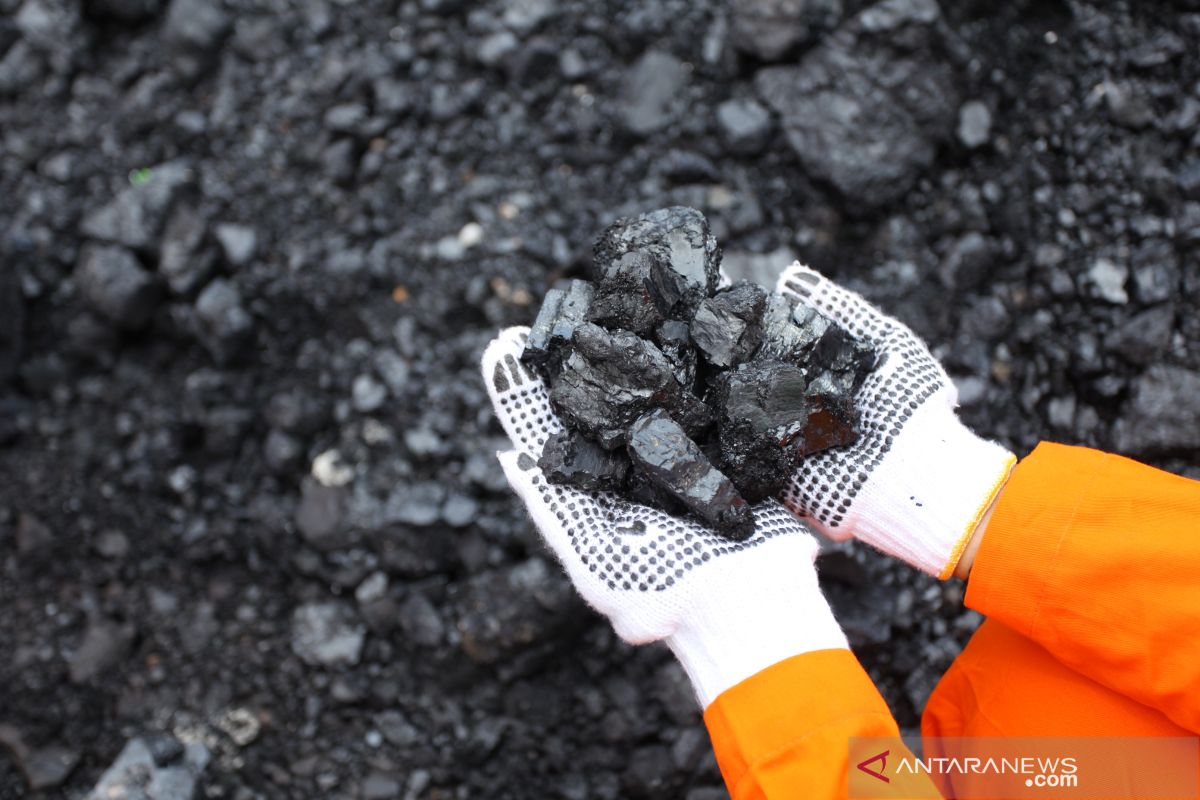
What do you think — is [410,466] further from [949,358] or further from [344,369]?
[949,358]

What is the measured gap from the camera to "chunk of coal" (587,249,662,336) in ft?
7.75

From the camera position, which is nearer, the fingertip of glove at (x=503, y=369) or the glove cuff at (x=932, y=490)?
the glove cuff at (x=932, y=490)

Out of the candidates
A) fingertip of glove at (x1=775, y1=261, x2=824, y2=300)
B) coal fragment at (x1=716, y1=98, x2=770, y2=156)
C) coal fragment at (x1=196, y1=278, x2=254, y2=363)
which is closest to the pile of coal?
fingertip of glove at (x1=775, y1=261, x2=824, y2=300)

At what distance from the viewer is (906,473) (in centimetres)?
222

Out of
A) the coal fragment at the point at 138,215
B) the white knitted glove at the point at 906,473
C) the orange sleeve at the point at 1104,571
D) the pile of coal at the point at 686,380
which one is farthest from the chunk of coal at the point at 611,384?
the coal fragment at the point at 138,215

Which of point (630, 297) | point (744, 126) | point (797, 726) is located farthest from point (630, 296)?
point (744, 126)

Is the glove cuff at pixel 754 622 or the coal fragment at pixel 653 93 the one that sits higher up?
the coal fragment at pixel 653 93

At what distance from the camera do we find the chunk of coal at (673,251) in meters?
2.42

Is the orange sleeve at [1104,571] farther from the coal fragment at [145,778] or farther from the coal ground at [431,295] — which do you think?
the coal fragment at [145,778]

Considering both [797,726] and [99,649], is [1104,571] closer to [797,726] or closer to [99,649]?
[797,726]

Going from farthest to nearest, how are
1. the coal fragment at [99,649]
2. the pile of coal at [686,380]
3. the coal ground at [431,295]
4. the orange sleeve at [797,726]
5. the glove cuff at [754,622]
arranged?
the coal fragment at [99,649] → the coal ground at [431,295] → the pile of coal at [686,380] → the glove cuff at [754,622] → the orange sleeve at [797,726]

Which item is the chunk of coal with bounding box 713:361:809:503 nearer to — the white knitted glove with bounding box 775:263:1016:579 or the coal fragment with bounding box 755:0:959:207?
the white knitted glove with bounding box 775:263:1016:579

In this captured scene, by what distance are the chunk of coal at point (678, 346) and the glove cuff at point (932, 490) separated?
526mm

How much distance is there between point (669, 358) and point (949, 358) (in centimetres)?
128
